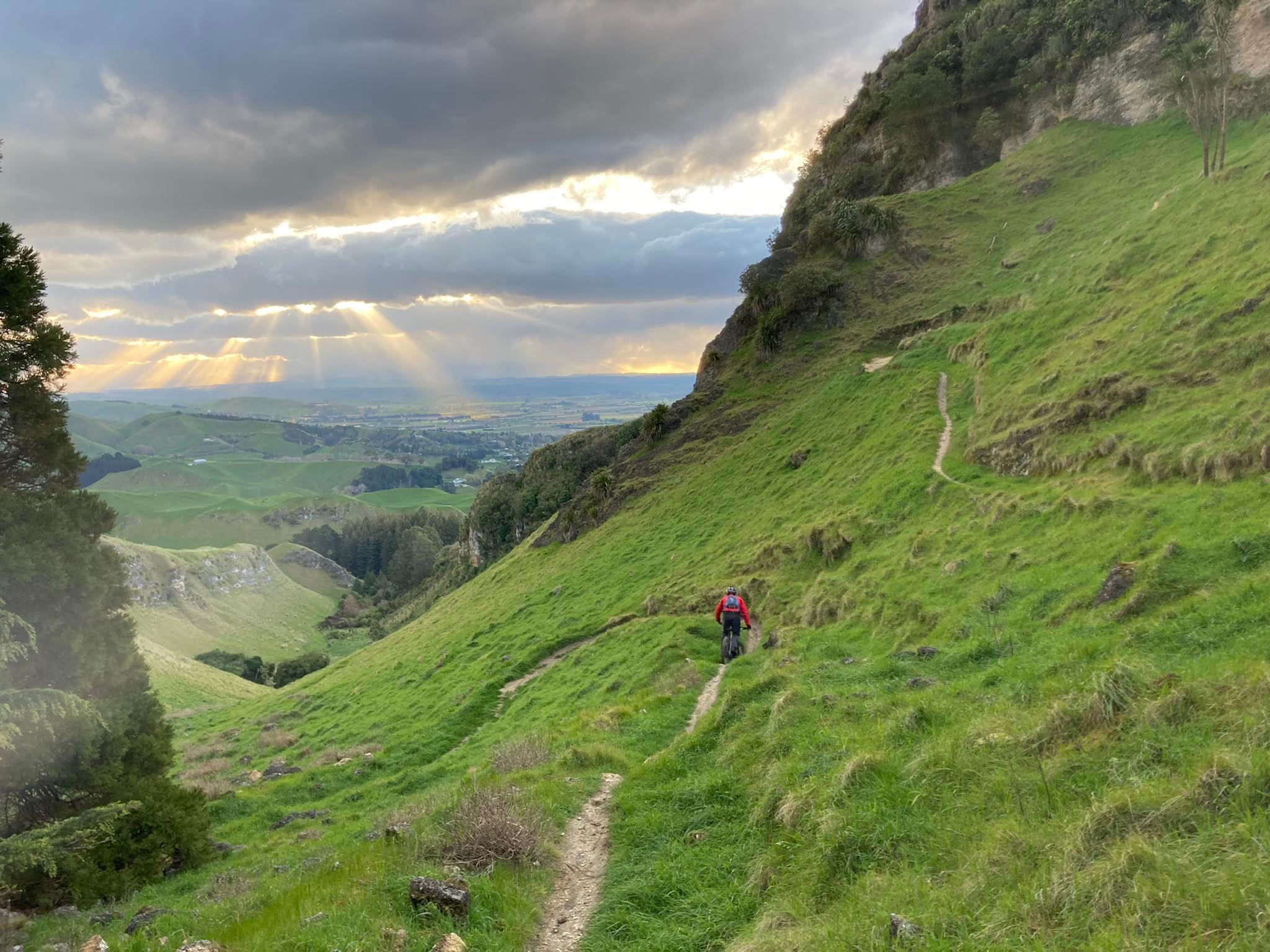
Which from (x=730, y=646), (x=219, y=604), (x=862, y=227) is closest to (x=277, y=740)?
(x=730, y=646)

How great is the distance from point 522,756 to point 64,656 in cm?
1108

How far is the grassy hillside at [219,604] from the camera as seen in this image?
309ft

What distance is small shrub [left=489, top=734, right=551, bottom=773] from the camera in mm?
15898

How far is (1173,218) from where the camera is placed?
35.2 m

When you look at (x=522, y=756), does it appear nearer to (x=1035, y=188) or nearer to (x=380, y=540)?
(x=1035, y=188)

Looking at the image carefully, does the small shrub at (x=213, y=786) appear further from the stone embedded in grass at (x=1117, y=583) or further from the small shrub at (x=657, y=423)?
the small shrub at (x=657, y=423)

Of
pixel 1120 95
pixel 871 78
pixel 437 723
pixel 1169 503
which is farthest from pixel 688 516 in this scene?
pixel 871 78

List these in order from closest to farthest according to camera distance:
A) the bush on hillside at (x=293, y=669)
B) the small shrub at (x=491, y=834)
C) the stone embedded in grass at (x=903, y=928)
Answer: the stone embedded in grass at (x=903, y=928) < the small shrub at (x=491, y=834) < the bush on hillside at (x=293, y=669)

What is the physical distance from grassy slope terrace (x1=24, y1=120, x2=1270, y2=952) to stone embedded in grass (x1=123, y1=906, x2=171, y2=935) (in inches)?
28.5

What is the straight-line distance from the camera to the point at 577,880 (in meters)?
10.2

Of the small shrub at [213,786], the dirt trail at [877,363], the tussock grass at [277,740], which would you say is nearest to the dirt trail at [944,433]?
Result: the dirt trail at [877,363]

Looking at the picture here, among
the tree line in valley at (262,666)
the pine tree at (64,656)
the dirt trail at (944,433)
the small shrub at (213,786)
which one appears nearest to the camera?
the pine tree at (64,656)

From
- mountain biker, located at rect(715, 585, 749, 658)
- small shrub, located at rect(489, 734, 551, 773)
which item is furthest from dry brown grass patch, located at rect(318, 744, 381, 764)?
mountain biker, located at rect(715, 585, 749, 658)

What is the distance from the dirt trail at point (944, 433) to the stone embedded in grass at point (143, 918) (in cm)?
2712
